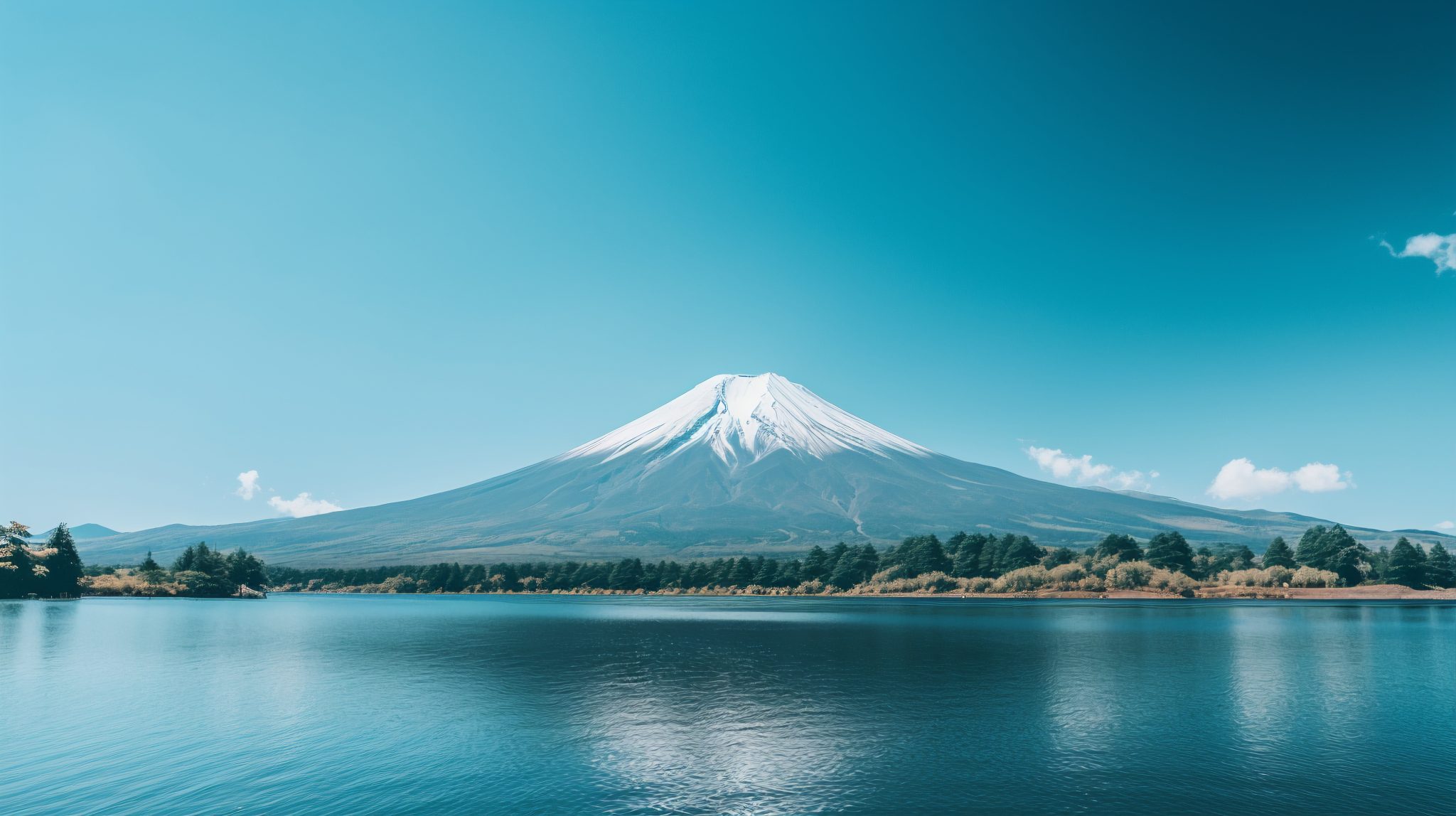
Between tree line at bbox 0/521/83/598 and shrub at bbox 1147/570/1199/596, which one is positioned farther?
shrub at bbox 1147/570/1199/596

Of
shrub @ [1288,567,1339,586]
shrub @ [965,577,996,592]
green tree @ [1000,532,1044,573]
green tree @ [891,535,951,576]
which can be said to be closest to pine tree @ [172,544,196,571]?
green tree @ [891,535,951,576]

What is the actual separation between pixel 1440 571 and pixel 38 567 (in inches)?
10176

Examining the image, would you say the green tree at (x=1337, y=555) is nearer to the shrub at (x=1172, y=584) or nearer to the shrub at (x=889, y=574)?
the shrub at (x=1172, y=584)

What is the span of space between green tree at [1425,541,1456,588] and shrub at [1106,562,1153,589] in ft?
161

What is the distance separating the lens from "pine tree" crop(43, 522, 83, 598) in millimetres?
143625

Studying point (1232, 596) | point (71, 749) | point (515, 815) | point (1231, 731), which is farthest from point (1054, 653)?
point (1232, 596)

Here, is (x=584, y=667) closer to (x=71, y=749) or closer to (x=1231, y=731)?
(x=71, y=749)

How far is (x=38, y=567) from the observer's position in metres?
140

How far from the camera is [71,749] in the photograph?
2988 cm

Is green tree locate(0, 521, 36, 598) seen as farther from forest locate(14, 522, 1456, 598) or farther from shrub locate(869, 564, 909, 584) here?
shrub locate(869, 564, 909, 584)

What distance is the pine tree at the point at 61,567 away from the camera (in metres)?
144

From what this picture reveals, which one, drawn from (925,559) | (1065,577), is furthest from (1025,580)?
(925,559)

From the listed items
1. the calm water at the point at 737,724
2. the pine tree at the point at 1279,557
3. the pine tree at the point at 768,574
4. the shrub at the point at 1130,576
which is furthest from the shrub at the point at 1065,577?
the calm water at the point at 737,724

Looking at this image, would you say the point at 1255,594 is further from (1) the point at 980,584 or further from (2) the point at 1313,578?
(1) the point at 980,584
